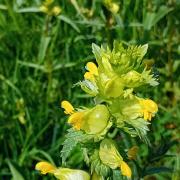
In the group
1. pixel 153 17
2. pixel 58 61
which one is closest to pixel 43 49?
pixel 58 61

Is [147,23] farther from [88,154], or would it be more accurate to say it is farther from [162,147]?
[88,154]

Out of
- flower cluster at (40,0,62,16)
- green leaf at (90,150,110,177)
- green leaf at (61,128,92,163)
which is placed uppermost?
flower cluster at (40,0,62,16)

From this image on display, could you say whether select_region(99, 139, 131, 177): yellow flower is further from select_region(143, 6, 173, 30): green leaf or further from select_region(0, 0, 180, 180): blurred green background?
select_region(143, 6, 173, 30): green leaf

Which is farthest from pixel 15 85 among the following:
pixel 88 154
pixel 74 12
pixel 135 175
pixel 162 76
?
pixel 88 154

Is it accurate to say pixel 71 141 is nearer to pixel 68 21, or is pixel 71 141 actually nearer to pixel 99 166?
pixel 99 166

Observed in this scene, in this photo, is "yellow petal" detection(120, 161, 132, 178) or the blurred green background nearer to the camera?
"yellow petal" detection(120, 161, 132, 178)

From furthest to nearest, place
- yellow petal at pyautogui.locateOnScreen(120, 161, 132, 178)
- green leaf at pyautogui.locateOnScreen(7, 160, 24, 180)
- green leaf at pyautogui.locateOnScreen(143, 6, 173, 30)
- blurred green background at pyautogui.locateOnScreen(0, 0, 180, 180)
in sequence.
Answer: green leaf at pyautogui.locateOnScreen(143, 6, 173, 30) → blurred green background at pyautogui.locateOnScreen(0, 0, 180, 180) → green leaf at pyautogui.locateOnScreen(7, 160, 24, 180) → yellow petal at pyautogui.locateOnScreen(120, 161, 132, 178)

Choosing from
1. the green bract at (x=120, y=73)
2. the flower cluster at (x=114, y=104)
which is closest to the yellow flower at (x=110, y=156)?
the flower cluster at (x=114, y=104)

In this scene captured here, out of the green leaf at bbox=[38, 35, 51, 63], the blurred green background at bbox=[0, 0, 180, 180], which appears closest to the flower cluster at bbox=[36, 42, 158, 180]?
the blurred green background at bbox=[0, 0, 180, 180]
